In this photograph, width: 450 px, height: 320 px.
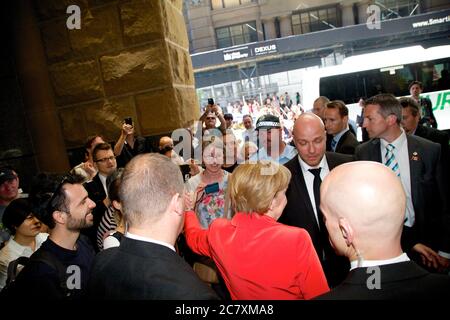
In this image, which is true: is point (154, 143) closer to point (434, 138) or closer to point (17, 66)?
point (17, 66)

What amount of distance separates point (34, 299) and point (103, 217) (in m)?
1.05

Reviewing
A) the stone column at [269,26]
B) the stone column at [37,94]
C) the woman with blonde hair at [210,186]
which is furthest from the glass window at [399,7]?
the stone column at [37,94]

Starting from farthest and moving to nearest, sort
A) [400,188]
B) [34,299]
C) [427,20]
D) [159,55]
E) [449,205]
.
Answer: [427,20] → [159,55] → [449,205] → [34,299] → [400,188]

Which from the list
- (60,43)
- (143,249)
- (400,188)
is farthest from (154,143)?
(400,188)

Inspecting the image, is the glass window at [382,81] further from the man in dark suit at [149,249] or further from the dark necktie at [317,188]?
the man in dark suit at [149,249]

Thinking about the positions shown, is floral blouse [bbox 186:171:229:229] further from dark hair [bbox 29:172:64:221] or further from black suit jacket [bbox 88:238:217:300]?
black suit jacket [bbox 88:238:217:300]

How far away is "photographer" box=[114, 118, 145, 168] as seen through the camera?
10.2 feet

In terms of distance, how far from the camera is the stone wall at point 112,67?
3068mm

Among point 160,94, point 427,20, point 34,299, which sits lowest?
point 34,299

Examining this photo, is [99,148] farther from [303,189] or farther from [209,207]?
[303,189]

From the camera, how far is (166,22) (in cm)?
317

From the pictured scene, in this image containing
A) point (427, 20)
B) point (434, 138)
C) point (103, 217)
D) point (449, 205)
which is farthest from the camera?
point (427, 20)

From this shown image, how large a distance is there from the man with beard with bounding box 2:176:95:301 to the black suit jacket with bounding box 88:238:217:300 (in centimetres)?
51

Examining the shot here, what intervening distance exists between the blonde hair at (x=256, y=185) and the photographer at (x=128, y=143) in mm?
1616
